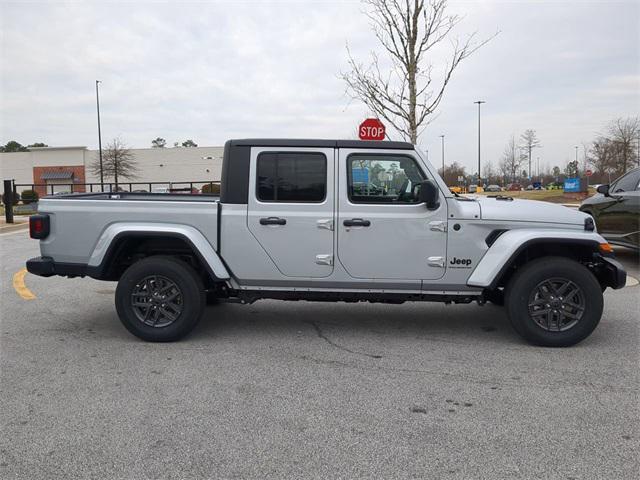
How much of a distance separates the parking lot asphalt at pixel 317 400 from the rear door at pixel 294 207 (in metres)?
0.83

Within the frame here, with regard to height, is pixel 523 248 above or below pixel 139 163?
below

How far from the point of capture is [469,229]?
16.5 feet

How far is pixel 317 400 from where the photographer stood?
3834 millimetres

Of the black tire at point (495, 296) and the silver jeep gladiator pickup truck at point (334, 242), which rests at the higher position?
the silver jeep gladiator pickup truck at point (334, 242)

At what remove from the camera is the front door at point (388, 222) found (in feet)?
16.5

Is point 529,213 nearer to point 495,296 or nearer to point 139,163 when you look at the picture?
point 495,296

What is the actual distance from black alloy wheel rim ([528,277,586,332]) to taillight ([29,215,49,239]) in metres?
4.66

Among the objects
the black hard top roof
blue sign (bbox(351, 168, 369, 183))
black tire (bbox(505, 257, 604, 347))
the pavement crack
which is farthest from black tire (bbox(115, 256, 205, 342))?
black tire (bbox(505, 257, 604, 347))

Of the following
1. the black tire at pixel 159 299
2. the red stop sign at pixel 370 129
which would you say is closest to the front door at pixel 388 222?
the black tire at pixel 159 299

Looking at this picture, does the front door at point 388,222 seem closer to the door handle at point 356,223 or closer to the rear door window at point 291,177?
the door handle at point 356,223

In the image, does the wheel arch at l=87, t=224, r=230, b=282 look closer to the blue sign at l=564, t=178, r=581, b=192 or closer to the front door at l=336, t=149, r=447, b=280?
the front door at l=336, t=149, r=447, b=280

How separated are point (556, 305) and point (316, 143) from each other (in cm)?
272

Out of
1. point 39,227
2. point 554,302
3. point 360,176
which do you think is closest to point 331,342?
point 360,176

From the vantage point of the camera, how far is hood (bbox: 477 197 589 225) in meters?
5.01
